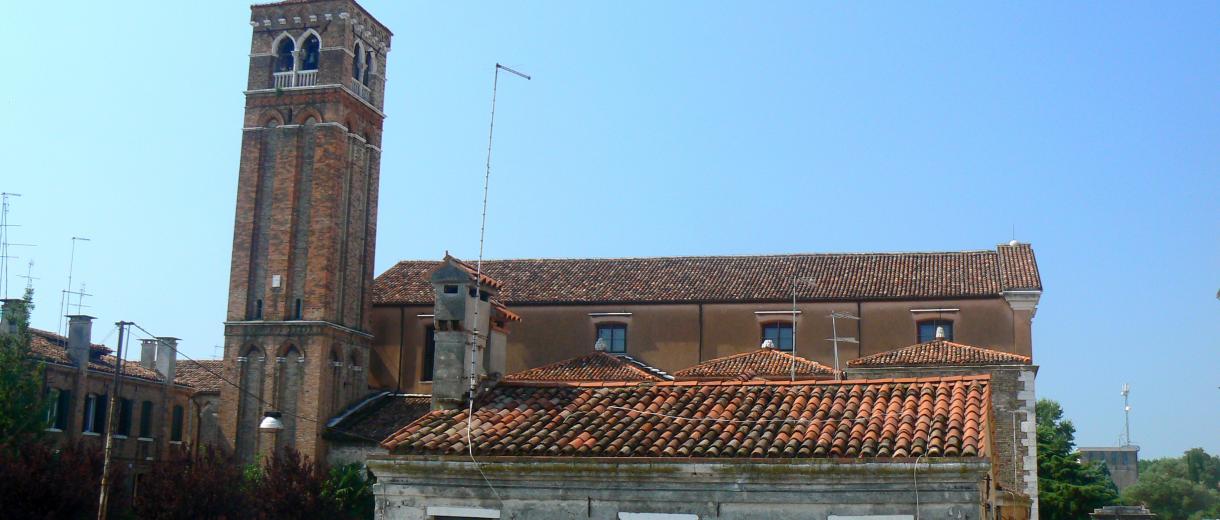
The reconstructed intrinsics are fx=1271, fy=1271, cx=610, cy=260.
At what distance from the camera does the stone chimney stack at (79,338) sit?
41.5m

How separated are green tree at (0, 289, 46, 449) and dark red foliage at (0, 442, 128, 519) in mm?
2727

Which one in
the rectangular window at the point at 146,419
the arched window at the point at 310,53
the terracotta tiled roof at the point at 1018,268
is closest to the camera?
the terracotta tiled roof at the point at 1018,268

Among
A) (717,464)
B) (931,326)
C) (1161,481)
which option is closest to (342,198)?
(931,326)

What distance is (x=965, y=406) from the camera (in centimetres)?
1531

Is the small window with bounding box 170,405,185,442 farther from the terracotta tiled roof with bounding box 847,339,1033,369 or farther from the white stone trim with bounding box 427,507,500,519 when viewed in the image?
the white stone trim with bounding box 427,507,500,519

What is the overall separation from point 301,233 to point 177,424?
34.2ft

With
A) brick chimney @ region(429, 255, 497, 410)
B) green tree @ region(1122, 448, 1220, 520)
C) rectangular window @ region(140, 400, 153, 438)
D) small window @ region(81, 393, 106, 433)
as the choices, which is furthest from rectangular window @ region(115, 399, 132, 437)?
green tree @ region(1122, 448, 1220, 520)

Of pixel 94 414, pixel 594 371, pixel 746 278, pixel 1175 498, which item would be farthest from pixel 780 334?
pixel 1175 498

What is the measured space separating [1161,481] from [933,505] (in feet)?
262

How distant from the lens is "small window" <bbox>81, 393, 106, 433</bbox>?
136ft

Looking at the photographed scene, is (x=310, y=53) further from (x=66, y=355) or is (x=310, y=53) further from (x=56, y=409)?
(x=56, y=409)

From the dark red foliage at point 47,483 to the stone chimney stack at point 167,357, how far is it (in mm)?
13437

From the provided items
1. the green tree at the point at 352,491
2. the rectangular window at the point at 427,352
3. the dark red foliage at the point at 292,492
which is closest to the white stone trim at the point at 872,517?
the dark red foliage at the point at 292,492

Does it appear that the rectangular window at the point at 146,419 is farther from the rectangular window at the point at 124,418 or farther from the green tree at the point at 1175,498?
the green tree at the point at 1175,498
